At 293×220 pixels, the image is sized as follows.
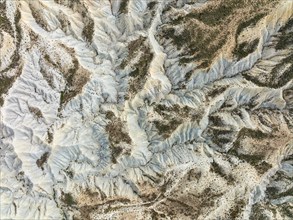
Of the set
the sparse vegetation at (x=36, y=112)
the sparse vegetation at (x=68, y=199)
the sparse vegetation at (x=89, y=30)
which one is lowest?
the sparse vegetation at (x=68, y=199)

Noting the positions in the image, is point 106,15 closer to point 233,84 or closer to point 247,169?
point 233,84

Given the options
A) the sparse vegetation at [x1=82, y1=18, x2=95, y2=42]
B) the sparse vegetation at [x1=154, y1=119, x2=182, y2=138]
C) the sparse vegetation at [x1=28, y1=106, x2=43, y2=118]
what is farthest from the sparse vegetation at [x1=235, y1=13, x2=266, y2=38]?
the sparse vegetation at [x1=28, y1=106, x2=43, y2=118]

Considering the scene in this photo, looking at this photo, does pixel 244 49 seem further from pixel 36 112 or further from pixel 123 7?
pixel 36 112

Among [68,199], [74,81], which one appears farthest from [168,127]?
[68,199]

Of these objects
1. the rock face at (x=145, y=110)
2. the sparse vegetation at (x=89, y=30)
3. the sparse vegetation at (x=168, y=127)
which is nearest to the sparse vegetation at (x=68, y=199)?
the rock face at (x=145, y=110)

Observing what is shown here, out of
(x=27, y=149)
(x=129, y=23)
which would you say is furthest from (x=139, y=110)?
(x=27, y=149)

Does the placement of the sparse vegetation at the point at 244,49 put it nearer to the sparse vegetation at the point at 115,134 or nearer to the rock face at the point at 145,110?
the rock face at the point at 145,110

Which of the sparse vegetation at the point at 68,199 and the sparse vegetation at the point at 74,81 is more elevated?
the sparse vegetation at the point at 74,81

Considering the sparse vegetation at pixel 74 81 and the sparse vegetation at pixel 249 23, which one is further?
the sparse vegetation at pixel 74 81
